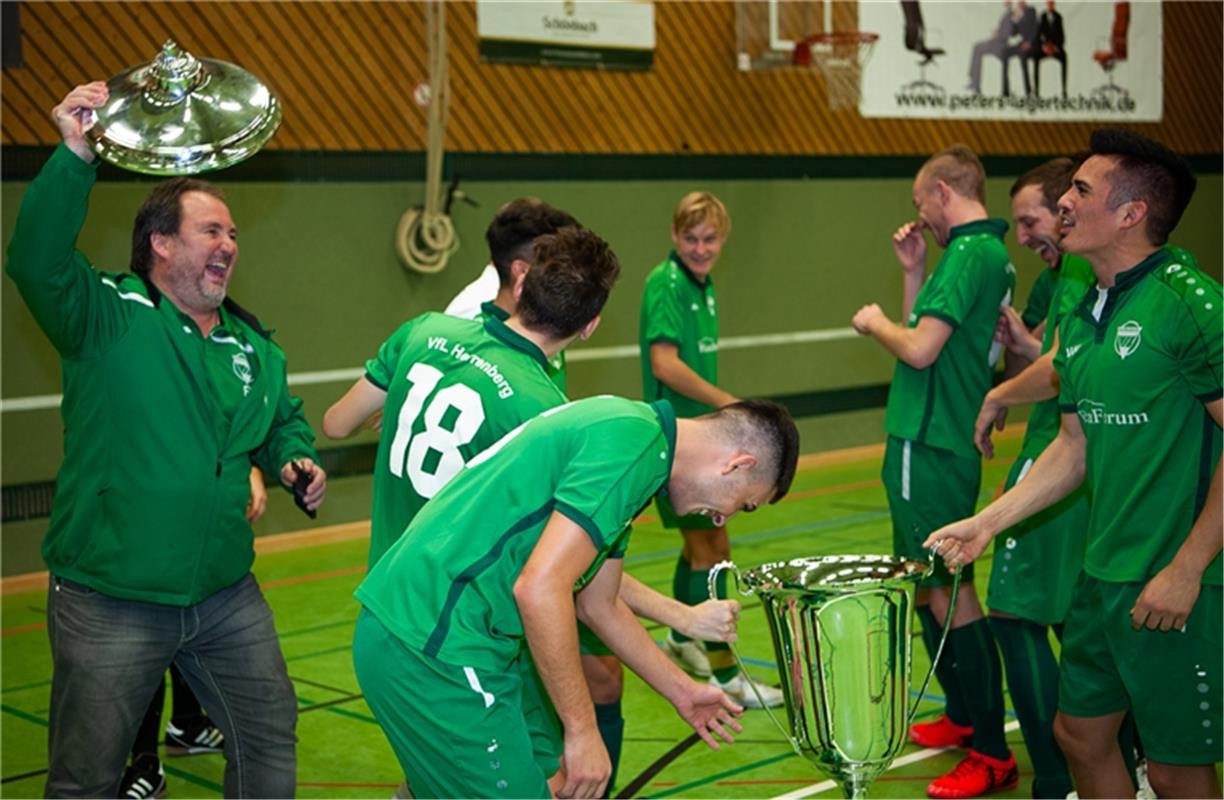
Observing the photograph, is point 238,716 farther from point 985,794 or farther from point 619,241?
point 619,241

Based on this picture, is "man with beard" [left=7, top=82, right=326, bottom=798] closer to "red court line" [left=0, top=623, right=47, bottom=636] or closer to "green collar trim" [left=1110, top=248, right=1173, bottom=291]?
"green collar trim" [left=1110, top=248, right=1173, bottom=291]

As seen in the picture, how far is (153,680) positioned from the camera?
3.95 meters

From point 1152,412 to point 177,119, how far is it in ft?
8.29

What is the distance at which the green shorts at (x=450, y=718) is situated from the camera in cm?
302

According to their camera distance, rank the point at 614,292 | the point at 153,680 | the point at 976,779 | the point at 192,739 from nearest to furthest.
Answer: the point at 153,680 → the point at 976,779 → the point at 192,739 → the point at 614,292

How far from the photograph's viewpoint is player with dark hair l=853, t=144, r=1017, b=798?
5.35 meters

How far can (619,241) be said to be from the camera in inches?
456

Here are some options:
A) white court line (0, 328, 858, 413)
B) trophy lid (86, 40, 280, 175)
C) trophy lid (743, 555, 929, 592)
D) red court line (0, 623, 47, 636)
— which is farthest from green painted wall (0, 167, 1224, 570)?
trophy lid (743, 555, 929, 592)

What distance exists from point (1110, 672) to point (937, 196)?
7.12 ft

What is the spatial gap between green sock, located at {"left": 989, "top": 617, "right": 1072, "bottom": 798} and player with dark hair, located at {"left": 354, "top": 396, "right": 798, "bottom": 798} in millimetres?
2164

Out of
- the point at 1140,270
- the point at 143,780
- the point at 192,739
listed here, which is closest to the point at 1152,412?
the point at 1140,270

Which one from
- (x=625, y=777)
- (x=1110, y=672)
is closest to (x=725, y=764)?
(x=625, y=777)

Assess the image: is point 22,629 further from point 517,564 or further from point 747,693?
point 517,564

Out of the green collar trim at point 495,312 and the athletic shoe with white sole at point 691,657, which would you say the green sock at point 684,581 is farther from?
the green collar trim at point 495,312
